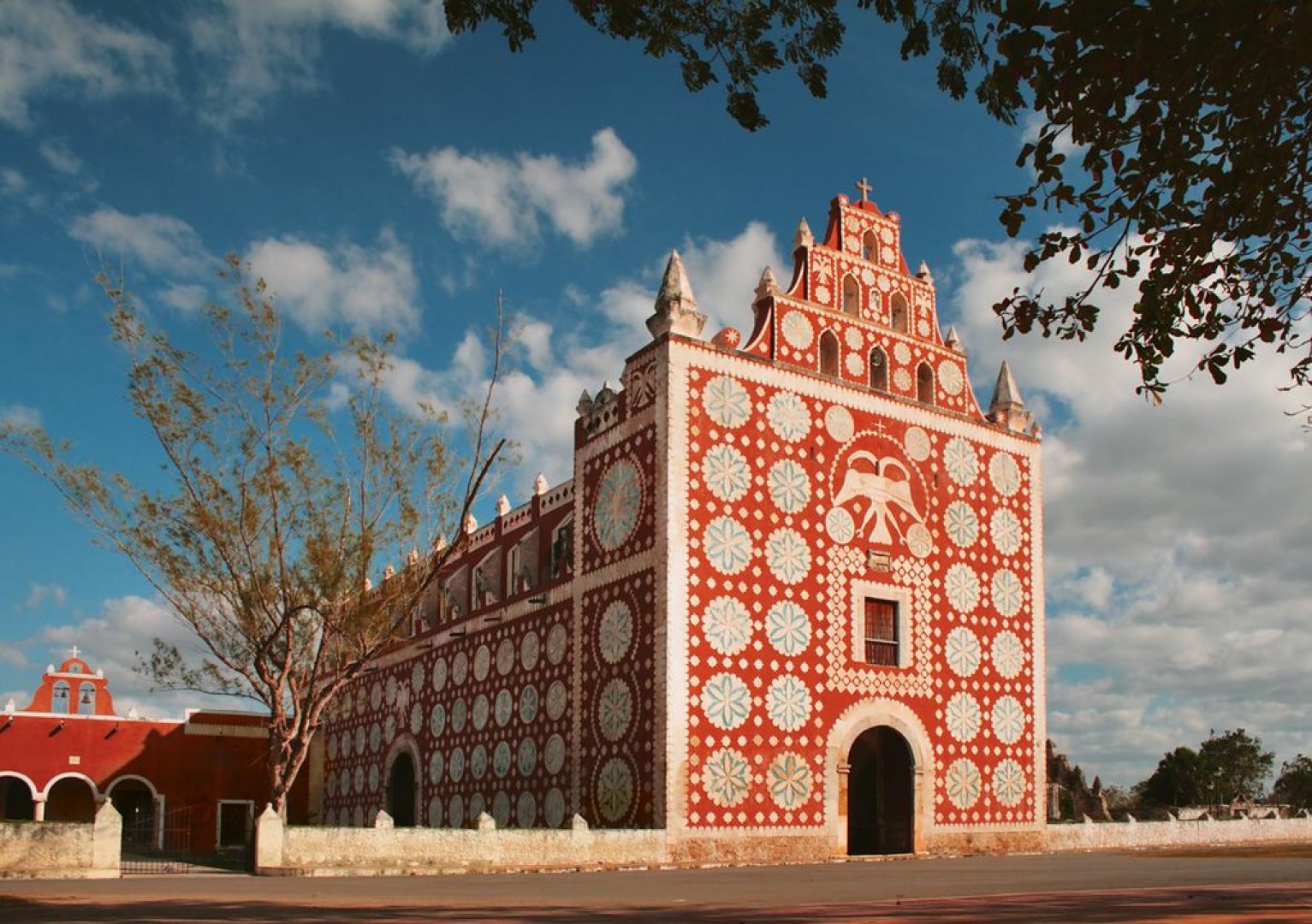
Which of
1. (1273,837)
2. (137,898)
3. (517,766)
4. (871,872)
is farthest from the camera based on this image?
(1273,837)

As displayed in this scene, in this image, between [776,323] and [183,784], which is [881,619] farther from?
[183,784]

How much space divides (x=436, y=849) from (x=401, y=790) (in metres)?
17.3

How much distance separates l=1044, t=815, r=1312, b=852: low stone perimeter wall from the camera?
29484mm

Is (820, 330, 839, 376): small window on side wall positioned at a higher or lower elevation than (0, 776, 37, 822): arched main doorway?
higher

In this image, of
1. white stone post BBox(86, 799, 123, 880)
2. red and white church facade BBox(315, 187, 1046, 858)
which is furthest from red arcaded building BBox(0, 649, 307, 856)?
white stone post BBox(86, 799, 123, 880)

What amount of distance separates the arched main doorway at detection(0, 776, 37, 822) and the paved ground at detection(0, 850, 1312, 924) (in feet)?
88.1

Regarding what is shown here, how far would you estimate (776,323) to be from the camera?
2672cm

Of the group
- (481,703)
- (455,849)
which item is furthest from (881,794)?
Result: (455,849)

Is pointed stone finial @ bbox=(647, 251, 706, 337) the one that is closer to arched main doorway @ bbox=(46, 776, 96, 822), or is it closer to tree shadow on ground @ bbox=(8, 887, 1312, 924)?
tree shadow on ground @ bbox=(8, 887, 1312, 924)

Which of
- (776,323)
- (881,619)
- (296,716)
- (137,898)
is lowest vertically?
(137,898)

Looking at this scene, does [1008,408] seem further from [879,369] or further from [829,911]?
[829,911]

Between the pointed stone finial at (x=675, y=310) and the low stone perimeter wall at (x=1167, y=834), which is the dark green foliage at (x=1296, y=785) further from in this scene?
the pointed stone finial at (x=675, y=310)

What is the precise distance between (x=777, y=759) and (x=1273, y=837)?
55.3 ft

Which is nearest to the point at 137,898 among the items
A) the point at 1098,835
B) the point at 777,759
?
the point at 777,759
